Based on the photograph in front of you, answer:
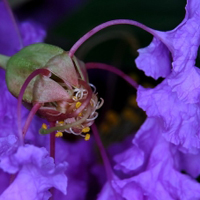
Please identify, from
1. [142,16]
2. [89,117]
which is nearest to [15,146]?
[89,117]

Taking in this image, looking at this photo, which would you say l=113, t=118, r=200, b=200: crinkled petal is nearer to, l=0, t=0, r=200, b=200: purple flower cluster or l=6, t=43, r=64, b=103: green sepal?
l=0, t=0, r=200, b=200: purple flower cluster

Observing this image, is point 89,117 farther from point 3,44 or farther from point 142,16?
point 142,16

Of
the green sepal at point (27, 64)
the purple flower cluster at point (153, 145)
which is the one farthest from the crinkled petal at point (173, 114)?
the green sepal at point (27, 64)

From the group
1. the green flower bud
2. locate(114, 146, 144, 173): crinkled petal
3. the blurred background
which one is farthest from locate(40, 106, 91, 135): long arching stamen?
the blurred background

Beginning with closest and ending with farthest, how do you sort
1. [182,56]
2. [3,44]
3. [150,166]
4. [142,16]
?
[182,56], [150,166], [3,44], [142,16]

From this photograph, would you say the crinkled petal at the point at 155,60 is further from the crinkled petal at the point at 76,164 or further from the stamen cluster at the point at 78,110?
the crinkled petal at the point at 76,164

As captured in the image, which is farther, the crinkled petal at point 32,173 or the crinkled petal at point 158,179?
the crinkled petal at point 158,179

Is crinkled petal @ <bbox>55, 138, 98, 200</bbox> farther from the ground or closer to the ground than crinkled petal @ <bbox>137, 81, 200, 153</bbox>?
closer to the ground
